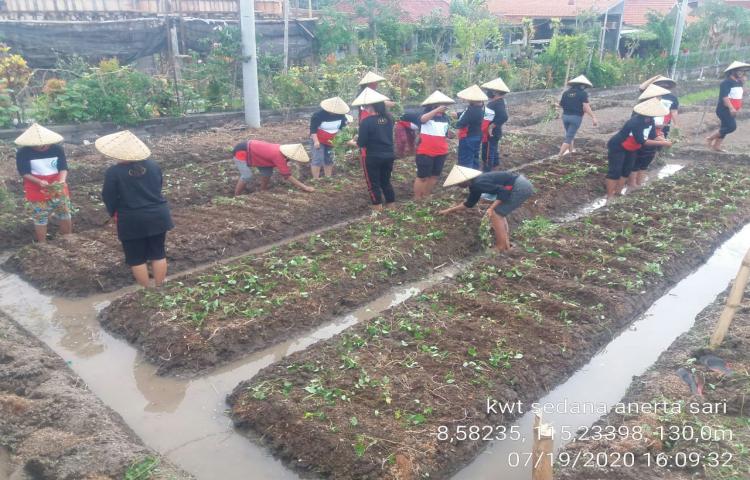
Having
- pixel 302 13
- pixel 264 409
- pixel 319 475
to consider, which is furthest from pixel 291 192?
pixel 302 13

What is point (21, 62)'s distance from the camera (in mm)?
9609

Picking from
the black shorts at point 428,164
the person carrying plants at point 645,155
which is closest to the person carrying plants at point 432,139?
the black shorts at point 428,164

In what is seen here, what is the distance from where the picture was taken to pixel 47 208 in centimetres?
645

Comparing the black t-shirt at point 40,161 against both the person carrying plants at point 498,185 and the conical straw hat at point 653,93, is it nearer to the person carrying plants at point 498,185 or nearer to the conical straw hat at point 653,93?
the person carrying plants at point 498,185

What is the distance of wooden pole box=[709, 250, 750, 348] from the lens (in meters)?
4.12

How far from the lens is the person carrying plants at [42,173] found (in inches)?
242

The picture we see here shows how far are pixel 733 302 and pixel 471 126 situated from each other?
4.69 metres

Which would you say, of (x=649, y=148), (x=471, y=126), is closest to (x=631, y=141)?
(x=649, y=148)

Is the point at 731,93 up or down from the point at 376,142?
up

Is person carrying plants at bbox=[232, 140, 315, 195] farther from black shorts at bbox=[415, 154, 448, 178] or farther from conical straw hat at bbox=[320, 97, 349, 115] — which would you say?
black shorts at bbox=[415, 154, 448, 178]

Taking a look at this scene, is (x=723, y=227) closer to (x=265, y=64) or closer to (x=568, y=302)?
(x=568, y=302)

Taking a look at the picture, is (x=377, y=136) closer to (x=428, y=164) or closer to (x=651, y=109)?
(x=428, y=164)

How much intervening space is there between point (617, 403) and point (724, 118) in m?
8.77

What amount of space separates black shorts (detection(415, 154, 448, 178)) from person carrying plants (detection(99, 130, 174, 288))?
3711 millimetres
